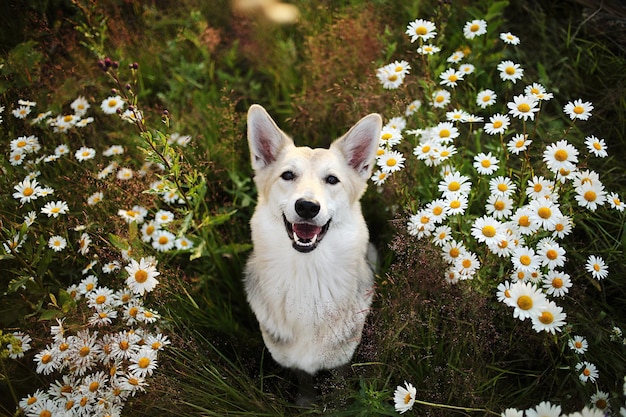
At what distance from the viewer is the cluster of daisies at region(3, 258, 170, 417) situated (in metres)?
2.20

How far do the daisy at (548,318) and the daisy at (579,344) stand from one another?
1.33 ft

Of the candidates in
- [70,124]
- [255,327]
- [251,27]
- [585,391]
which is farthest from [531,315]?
[251,27]

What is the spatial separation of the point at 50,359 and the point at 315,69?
290 cm

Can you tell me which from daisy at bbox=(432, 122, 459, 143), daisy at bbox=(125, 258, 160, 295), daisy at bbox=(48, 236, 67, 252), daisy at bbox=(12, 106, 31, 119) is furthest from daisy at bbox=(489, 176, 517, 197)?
daisy at bbox=(12, 106, 31, 119)

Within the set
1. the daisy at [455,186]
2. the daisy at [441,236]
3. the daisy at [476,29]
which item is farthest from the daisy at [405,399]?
the daisy at [476,29]

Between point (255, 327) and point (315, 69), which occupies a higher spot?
point (315, 69)

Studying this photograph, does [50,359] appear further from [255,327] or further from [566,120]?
[566,120]

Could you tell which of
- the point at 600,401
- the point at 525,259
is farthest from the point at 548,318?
the point at 600,401

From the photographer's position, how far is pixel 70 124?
317cm

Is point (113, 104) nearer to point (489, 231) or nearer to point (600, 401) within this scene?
point (489, 231)

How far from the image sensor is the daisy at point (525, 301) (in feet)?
6.44

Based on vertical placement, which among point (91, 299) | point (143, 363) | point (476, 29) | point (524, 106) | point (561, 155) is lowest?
point (143, 363)

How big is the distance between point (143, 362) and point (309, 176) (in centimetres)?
136

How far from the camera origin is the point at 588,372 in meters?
2.17
